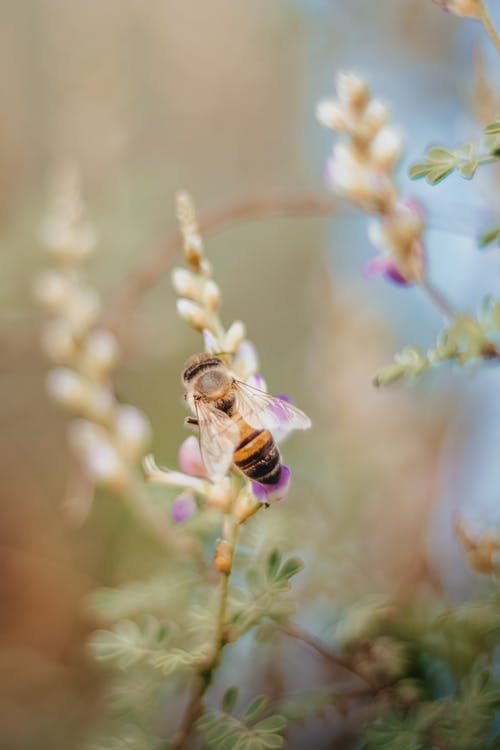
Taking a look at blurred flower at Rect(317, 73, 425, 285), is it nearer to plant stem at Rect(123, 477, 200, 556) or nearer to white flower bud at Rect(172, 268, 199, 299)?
white flower bud at Rect(172, 268, 199, 299)

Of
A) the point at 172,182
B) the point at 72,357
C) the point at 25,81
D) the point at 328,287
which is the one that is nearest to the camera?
the point at 72,357

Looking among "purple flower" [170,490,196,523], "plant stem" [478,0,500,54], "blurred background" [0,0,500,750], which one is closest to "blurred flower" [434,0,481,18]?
"plant stem" [478,0,500,54]

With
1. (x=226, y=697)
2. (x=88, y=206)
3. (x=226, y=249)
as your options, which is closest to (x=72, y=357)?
(x=226, y=697)

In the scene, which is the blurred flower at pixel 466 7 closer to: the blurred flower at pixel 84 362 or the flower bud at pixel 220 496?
the flower bud at pixel 220 496

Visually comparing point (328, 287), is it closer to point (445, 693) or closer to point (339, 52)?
point (339, 52)

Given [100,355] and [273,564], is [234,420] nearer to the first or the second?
[273,564]
